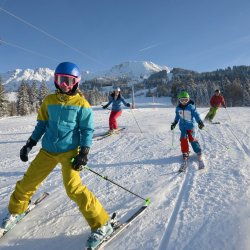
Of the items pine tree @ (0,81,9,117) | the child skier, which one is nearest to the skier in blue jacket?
the child skier

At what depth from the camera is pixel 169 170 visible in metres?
6.80

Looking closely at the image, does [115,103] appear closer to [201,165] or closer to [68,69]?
[201,165]

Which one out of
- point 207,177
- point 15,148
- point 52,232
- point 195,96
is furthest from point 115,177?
point 195,96

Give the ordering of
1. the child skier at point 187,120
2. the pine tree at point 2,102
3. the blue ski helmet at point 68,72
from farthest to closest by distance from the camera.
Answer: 1. the pine tree at point 2,102
2. the child skier at point 187,120
3. the blue ski helmet at point 68,72

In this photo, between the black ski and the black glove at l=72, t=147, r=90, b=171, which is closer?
the black glove at l=72, t=147, r=90, b=171

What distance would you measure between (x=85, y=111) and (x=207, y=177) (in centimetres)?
330

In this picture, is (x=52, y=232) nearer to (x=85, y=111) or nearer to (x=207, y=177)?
(x=85, y=111)

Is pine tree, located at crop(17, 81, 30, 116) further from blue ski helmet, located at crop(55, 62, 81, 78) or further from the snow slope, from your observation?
blue ski helmet, located at crop(55, 62, 81, 78)

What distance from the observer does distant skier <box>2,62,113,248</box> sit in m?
3.77

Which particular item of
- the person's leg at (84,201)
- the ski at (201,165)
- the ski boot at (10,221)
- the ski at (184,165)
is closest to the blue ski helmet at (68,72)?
the person's leg at (84,201)

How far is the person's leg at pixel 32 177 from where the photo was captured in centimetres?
403

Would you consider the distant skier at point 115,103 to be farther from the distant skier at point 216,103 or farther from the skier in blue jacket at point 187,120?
the distant skier at point 216,103

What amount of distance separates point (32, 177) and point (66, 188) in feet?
2.00

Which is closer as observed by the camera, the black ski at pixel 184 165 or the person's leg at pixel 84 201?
the person's leg at pixel 84 201
